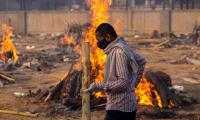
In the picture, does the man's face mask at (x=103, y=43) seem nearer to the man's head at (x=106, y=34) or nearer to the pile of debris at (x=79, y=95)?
the man's head at (x=106, y=34)

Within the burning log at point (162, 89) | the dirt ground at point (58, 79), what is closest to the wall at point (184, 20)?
the dirt ground at point (58, 79)

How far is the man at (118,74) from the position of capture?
5180 millimetres

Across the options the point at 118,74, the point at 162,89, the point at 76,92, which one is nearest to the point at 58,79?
the point at 76,92

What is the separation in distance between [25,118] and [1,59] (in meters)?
12.0

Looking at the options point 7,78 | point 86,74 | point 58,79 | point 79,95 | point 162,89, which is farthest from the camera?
point 58,79

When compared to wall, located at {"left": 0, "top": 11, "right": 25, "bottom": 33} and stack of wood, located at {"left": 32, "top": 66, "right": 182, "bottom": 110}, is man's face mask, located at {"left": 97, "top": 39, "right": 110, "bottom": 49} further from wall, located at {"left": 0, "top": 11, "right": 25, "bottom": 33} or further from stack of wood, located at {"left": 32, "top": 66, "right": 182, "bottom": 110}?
wall, located at {"left": 0, "top": 11, "right": 25, "bottom": 33}

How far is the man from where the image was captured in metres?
5.18

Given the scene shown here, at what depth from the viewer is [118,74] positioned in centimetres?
517

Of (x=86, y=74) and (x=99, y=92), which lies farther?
(x=99, y=92)

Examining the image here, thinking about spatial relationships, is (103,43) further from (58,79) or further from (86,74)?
(58,79)

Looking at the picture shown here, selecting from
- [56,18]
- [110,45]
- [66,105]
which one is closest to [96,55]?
Answer: [66,105]

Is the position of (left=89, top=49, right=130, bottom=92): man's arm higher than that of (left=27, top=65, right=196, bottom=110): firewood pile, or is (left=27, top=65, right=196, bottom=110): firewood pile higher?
(left=89, top=49, right=130, bottom=92): man's arm

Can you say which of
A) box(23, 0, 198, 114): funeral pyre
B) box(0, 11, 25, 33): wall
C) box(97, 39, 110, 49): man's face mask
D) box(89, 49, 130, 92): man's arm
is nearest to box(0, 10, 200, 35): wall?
box(0, 11, 25, 33): wall

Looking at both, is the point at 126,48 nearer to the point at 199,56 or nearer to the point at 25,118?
the point at 25,118
